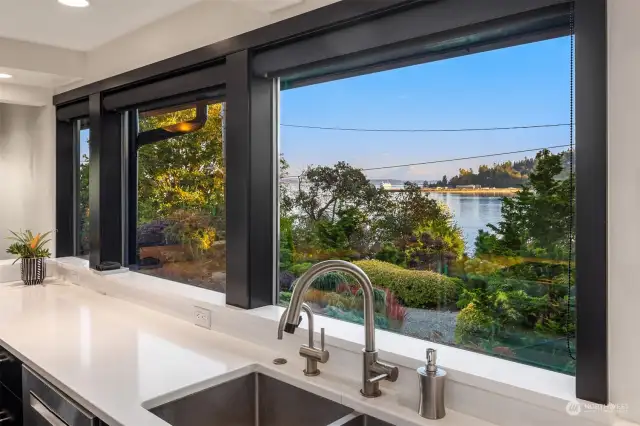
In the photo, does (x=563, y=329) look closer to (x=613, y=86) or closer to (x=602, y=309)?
(x=602, y=309)

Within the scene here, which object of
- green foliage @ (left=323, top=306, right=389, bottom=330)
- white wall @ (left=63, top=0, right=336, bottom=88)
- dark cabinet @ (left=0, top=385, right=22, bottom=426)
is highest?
white wall @ (left=63, top=0, right=336, bottom=88)

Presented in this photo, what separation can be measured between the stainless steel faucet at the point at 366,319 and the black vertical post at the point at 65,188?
8.90ft

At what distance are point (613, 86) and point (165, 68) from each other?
6.32 ft

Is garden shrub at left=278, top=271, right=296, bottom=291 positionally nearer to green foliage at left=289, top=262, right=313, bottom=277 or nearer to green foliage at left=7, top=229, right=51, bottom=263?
green foliage at left=289, top=262, right=313, bottom=277

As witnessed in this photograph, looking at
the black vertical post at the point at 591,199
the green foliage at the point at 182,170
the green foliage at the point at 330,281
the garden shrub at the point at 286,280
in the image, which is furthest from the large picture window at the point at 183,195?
the black vertical post at the point at 591,199

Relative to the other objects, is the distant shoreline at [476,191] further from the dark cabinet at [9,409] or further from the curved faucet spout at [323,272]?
the dark cabinet at [9,409]

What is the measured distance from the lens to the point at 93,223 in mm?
2994

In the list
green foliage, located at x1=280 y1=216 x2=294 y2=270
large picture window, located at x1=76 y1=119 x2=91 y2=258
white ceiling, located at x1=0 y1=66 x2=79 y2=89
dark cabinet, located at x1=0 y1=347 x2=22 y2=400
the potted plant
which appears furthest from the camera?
large picture window, located at x1=76 y1=119 x2=91 y2=258

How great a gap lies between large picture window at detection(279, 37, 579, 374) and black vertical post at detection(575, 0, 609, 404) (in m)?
0.16

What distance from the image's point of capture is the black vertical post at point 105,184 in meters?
2.90

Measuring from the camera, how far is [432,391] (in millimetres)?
1243

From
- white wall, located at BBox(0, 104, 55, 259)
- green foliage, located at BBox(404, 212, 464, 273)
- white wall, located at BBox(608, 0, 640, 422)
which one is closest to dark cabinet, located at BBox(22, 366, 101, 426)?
green foliage, located at BBox(404, 212, 464, 273)

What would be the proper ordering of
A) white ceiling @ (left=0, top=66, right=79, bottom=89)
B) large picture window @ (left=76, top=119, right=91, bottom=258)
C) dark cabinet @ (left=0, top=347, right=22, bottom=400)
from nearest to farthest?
1. dark cabinet @ (left=0, top=347, right=22, bottom=400)
2. white ceiling @ (left=0, top=66, right=79, bottom=89)
3. large picture window @ (left=76, top=119, right=91, bottom=258)

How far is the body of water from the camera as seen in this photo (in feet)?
4.81
